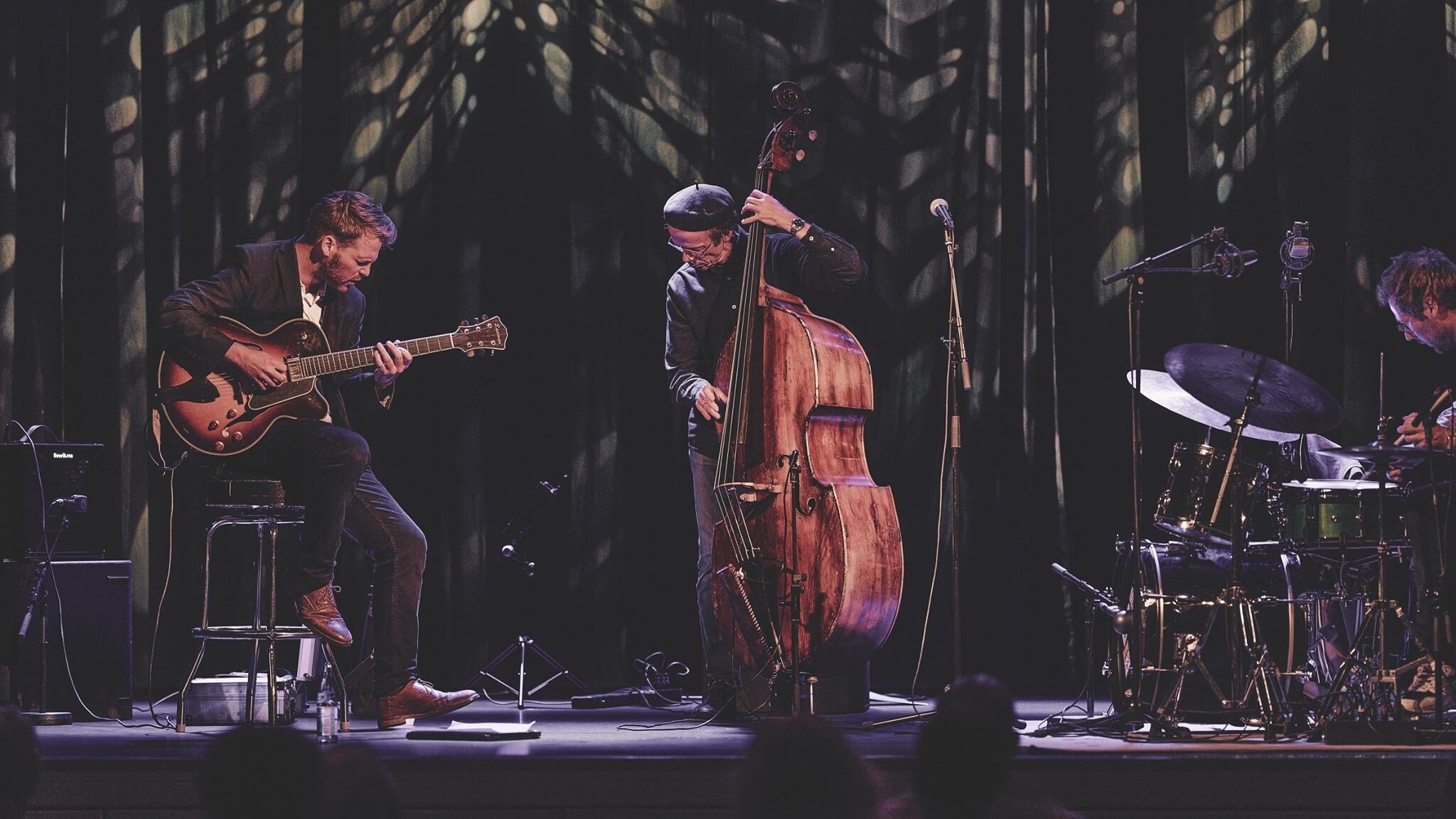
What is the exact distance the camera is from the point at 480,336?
5469 millimetres

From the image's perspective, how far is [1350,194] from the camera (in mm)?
6426

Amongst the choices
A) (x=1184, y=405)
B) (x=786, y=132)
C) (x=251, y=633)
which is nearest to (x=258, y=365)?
(x=251, y=633)

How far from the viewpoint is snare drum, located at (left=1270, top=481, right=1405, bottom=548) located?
15.9 ft

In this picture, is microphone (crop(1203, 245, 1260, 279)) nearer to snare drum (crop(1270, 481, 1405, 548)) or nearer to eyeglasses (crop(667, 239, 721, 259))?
snare drum (crop(1270, 481, 1405, 548))

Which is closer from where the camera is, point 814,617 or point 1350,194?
point 814,617

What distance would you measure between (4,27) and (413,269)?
211 centimetres

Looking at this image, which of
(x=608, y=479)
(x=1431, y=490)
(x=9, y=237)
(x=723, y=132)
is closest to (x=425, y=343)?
(x=608, y=479)

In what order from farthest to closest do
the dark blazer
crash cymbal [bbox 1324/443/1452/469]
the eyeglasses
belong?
1. the eyeglasses
2. the dark blazer
3. crash cymbal [bbox 1324/443/1452/469]

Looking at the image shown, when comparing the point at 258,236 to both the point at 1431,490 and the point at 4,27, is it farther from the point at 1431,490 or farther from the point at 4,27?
the point at 1431,490

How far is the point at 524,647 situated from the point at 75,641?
1742mm

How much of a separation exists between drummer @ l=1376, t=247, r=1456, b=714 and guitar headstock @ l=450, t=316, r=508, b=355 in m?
3.05

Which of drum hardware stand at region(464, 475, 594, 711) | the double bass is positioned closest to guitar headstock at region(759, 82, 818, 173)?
the double bass

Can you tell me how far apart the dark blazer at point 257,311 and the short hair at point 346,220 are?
0.13 metres

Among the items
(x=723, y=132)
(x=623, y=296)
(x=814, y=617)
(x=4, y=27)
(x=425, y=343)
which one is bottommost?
(x=814, y=617)
